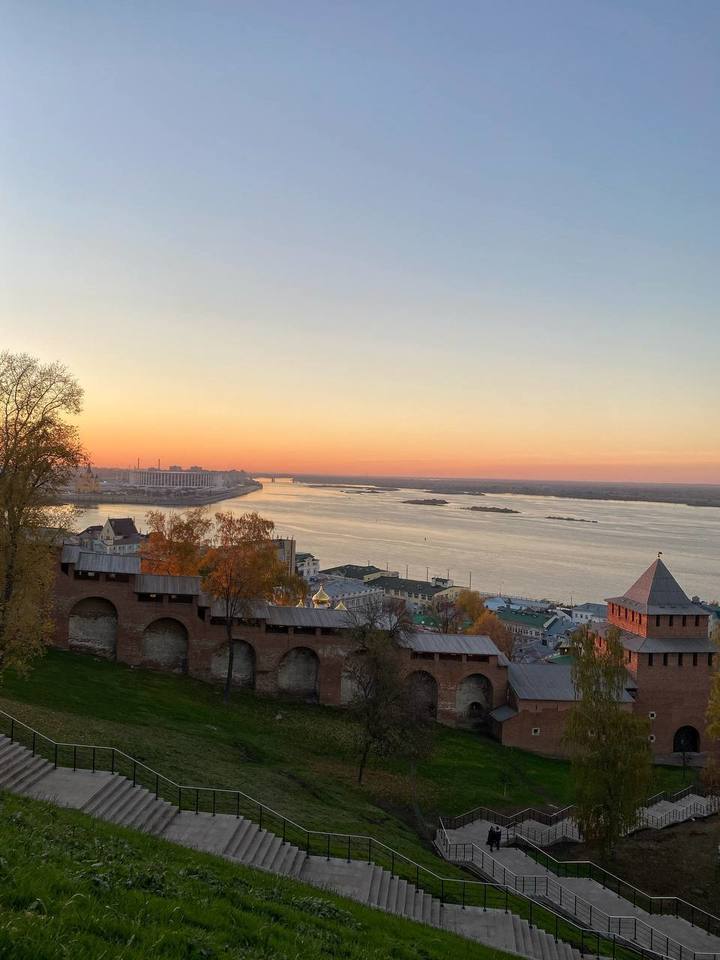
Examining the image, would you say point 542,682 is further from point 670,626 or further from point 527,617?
point 527,617

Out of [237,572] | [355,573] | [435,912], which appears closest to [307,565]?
[355,573]

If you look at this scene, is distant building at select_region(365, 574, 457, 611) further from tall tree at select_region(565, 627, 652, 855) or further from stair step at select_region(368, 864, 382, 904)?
stair step at select_region(368, 864, 382, 904)

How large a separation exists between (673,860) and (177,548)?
28862 mm

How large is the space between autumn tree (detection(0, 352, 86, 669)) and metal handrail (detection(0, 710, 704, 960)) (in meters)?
5.26

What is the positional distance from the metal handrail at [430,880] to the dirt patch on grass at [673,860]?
13.6ft

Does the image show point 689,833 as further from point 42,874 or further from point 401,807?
point 42,874

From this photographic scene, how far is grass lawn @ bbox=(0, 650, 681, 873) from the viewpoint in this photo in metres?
17.9

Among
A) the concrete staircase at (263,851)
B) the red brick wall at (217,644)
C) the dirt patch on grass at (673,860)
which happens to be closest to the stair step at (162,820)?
the concrete staircase at (263,851)

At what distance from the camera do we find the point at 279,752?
78.4 feet

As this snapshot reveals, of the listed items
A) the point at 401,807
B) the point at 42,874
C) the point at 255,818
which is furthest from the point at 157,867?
the point at 401,807

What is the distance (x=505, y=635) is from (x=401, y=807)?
118ft

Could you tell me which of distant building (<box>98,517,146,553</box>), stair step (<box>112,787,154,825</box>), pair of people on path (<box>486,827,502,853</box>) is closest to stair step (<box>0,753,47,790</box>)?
stair step (<box>112,787,154,825</box>)

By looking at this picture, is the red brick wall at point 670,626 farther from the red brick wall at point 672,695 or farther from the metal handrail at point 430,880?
the metal handrail at point 430,880

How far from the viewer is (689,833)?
2339 cm
